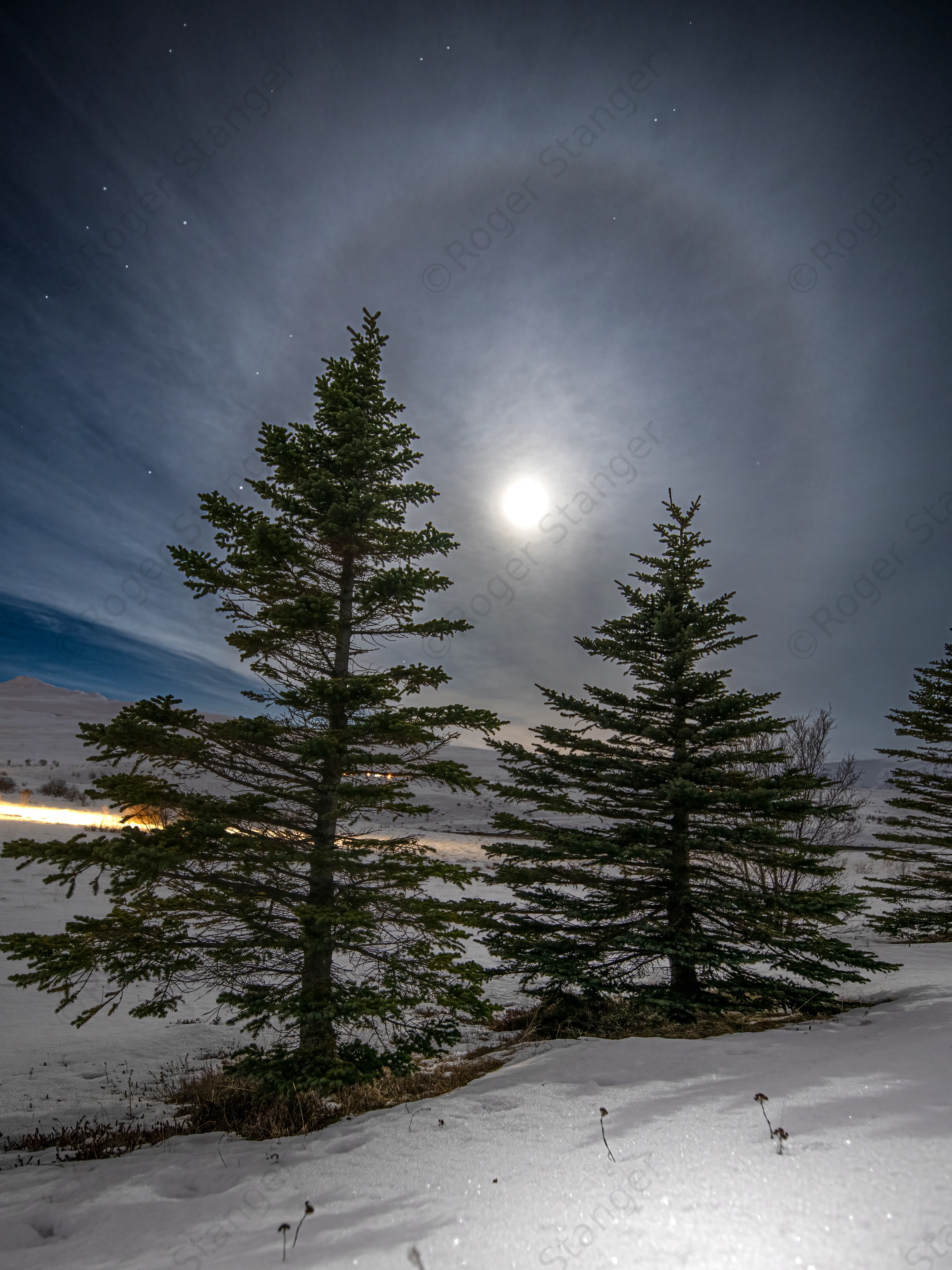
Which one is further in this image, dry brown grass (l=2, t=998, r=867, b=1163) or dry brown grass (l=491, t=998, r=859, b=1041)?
dry brown grass (l=491, t=998, r=859, b=1041)

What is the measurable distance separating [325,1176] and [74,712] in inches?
6011

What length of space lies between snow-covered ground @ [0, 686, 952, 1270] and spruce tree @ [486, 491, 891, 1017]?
1.19 meters

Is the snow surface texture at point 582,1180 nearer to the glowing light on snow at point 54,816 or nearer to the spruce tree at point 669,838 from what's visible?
the spruce tree at point 669,838

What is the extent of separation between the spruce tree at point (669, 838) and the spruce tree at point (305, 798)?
2350 millimetres

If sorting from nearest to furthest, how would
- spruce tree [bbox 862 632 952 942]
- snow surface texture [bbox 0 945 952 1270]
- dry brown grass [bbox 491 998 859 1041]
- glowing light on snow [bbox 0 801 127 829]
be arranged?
1. snow surface texture [bbox 0 945 952 1270]
2. dry brown grass [bbox 491 998 859 1041]
3. spruce tree [bbox 862 632 952 942]
4. glowing light on snow [bbox 0 801 127 829]

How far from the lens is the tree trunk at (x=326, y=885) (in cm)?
612

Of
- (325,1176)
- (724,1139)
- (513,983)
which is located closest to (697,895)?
(724,1139)

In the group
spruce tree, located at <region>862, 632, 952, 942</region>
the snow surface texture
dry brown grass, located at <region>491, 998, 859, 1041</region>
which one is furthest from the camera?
spruce tree, located at <region>862, 632, 952, 942</region>

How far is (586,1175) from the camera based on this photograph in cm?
388

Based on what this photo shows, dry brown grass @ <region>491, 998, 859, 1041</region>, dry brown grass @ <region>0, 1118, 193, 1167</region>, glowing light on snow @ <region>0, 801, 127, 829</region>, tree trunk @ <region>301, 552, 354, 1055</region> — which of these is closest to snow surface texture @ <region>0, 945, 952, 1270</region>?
dry brown grass @ <region>0, 1118, 193, 1167</region>

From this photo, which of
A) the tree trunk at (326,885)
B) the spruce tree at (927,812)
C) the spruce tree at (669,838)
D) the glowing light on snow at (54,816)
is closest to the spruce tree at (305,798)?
the tree trunk at (326,885)

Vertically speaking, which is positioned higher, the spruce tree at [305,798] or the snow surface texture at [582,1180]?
the spruce tree at [305,798]

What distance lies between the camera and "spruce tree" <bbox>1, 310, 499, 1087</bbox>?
592 centimetres

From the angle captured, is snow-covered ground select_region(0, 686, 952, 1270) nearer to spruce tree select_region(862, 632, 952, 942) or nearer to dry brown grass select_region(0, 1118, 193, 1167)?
dry brown grass select_region(0, 1118, 193, 1167)
